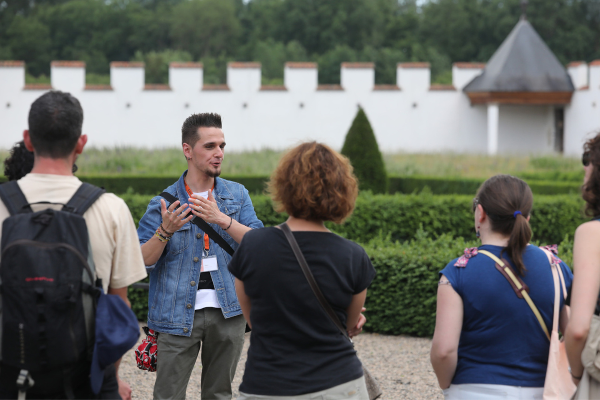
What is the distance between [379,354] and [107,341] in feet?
11.6

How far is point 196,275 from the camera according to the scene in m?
2.66

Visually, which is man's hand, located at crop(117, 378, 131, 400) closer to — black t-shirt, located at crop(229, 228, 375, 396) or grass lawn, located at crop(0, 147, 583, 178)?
black t-shirt, located at crop(229, 228, 375, 396)

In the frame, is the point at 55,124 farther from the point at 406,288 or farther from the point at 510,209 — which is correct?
the point at 406,288

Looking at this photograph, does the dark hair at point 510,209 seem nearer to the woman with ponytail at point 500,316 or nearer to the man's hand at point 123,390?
the woman with ponytail at point 500,316

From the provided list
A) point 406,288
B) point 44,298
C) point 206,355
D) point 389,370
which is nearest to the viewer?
point 44,298

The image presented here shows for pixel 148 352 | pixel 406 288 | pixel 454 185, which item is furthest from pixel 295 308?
pixel 454 185

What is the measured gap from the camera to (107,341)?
69.3 inches

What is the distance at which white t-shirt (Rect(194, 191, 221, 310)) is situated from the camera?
2654mm

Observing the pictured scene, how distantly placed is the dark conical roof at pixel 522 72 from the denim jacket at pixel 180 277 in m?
19.0

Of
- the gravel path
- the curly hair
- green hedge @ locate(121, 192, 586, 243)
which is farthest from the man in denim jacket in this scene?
green hedge @ locate(121, 192, 586, 243)

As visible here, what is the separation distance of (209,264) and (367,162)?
25.9ft

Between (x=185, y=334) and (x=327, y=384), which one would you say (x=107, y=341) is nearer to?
(x=327, y=384)

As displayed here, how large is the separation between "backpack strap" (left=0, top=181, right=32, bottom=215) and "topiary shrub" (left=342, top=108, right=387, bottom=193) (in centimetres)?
843

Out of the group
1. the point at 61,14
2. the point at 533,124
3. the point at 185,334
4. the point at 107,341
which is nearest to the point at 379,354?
the point at 185,334
